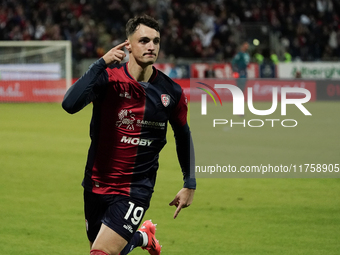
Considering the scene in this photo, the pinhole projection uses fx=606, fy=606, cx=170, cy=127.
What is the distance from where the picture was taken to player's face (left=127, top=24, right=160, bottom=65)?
174 inches

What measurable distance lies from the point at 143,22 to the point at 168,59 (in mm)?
23619

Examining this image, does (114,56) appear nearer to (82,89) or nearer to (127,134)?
(82,89)

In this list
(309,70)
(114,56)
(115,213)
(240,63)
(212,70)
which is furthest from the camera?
(309,70)

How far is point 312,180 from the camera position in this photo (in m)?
10.3

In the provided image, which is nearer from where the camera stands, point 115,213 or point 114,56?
point 114,56

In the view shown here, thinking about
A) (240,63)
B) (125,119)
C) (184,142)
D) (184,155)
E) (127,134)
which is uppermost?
(125,119)

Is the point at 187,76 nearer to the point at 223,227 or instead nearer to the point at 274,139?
the point at 274,139

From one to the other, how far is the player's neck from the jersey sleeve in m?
0.36

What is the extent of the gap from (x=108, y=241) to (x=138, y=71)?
128 centimetres

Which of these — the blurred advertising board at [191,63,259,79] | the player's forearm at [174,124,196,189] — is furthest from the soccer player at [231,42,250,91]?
the player's forearm at [174,124,196,189]

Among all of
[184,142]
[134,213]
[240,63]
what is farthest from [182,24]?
[134,213]

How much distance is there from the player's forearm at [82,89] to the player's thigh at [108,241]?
93 centimetres

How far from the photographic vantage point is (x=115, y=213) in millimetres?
4492

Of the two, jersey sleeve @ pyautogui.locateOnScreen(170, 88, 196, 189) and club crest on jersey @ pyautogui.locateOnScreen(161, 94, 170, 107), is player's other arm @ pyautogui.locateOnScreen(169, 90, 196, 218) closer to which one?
jersey sleeve @ pyautogui.locateOnScreen(170, 88, 196, 189)
